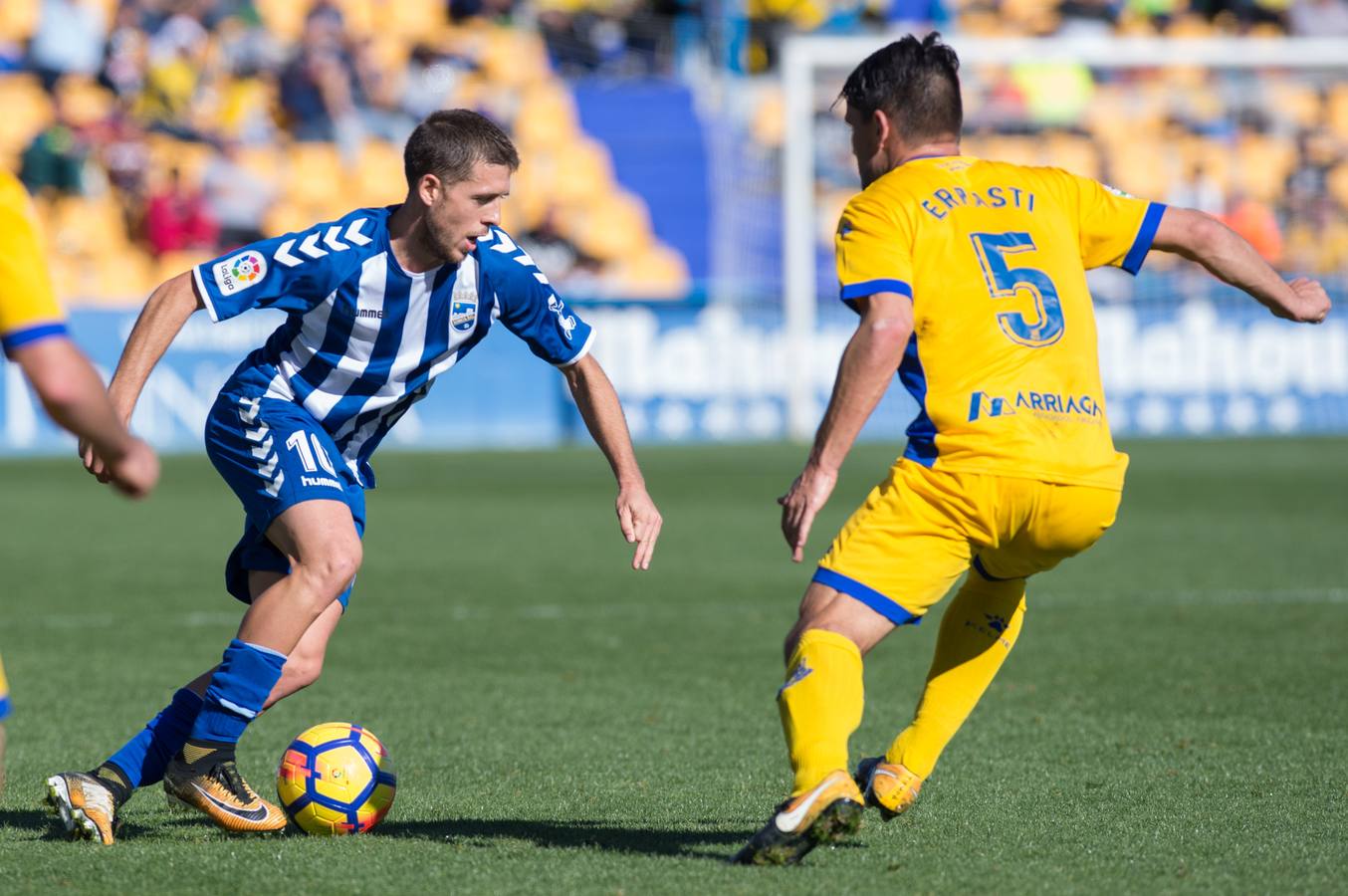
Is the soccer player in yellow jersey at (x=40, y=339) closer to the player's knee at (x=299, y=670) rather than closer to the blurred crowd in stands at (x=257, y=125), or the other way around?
the player's knee at (x=299, y=670)

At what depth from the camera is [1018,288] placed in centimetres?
425

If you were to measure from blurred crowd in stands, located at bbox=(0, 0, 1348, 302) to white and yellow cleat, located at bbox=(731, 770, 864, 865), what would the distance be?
17.6 metres

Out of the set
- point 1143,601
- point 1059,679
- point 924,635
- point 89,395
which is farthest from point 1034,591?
point 89,395

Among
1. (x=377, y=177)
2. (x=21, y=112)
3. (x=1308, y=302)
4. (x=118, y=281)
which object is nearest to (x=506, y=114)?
(x=377, y=177)

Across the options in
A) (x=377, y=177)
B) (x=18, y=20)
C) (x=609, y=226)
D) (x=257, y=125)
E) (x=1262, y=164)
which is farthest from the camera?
(x=609, y=226)

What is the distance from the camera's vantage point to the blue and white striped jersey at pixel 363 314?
465cm

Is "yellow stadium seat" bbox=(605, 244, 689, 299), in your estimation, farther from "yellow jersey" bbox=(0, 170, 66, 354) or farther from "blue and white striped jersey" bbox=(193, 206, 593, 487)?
"yellow jersey" bbox=(0, 170, 66, 354)

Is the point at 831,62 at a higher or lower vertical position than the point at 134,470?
higher

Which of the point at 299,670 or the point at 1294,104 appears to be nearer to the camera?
the point at 299,670

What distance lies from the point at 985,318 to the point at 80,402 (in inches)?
79.0

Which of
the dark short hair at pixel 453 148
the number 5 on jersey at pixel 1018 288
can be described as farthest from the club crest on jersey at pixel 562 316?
the number 5 on jersey at pixel 1018 288

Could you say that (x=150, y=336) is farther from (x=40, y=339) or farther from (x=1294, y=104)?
(x=1294, y=104)

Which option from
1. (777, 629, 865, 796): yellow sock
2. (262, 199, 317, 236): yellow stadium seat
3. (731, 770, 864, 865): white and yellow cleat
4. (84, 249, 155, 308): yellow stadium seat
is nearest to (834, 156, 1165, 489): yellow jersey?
(777, 629, 865, 796): yellow sock

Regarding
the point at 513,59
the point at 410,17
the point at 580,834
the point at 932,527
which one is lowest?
the point at 580,834
